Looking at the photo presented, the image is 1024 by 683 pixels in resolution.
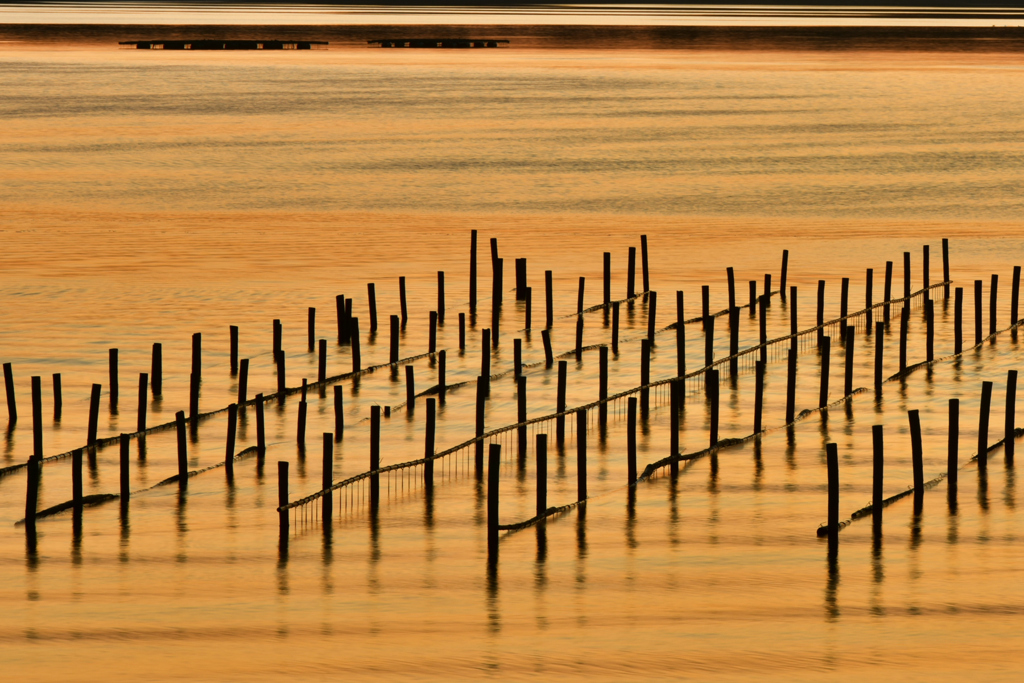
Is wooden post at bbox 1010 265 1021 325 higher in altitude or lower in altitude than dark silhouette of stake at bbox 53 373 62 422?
higher

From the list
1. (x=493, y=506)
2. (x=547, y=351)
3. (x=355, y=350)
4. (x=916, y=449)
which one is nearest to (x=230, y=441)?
(x=493, y=506)

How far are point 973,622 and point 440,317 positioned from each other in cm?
1139

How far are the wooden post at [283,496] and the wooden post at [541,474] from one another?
1.92 meters

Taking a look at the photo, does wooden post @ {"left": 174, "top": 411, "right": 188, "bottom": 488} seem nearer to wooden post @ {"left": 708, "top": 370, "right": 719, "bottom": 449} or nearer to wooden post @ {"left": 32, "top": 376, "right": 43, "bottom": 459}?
wooden post @ {"left": 32, "top": 376, "right": 43, "bottom": 459}

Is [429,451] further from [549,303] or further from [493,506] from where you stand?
[549,303]

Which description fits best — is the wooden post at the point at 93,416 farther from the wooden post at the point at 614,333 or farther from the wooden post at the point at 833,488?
the wooden post at the point at 614,333

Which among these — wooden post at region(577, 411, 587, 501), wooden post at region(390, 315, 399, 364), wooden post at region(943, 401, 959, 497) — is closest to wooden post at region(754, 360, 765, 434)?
wooden post at region(943, 401, 959, 497)

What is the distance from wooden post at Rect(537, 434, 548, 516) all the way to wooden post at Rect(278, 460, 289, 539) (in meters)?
1.92

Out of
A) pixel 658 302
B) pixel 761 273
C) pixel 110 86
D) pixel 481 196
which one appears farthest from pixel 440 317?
pixel 110 86

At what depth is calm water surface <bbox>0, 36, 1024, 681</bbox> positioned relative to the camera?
1170 cm

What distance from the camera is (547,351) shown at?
19719 mm

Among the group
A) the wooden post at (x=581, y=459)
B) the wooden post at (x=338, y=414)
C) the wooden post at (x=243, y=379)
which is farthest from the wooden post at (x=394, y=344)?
the wooden post at (x=581, y=459)

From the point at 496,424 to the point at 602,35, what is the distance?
345 ft

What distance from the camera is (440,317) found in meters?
22.4
